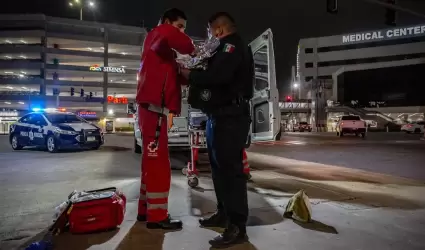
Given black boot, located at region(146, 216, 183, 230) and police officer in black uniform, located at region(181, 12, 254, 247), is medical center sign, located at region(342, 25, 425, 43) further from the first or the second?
black boot, located at region(146, 216, 183, 230)

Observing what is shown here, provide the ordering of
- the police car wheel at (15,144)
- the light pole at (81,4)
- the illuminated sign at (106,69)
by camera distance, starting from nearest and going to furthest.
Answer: the police car wheel at (15,144) < the illuminated sign at (106,69) < the light pole at (81,4)

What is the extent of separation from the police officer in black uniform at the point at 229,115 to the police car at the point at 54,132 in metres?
11.3

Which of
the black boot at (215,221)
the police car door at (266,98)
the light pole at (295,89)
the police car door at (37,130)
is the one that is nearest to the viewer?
the black boot at (215,221)

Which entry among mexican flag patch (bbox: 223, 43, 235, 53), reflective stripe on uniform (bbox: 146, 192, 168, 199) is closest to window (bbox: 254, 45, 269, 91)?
mexican flag patch (bbox: 223, 43, 235, 53)

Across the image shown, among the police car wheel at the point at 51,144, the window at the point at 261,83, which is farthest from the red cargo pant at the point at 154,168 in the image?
the police car wheel at the point at 51,144

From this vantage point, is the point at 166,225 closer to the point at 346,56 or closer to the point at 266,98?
the point at 266,98

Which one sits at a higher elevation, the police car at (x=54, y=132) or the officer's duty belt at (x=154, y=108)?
the officer's duty belt at (x=154, y=108)

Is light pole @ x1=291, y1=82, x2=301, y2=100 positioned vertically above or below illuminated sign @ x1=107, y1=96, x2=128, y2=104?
above

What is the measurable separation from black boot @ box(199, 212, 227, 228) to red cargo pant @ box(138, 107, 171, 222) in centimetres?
40

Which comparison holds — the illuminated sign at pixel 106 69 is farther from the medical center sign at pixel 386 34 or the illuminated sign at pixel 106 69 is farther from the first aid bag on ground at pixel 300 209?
the first aid bag on ground at pixel 300 209

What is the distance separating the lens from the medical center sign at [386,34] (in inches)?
2562

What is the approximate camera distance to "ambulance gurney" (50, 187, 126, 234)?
→ 3.40 meters

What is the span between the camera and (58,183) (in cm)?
641

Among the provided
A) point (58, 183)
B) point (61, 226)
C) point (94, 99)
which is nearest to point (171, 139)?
point (58, 183)
